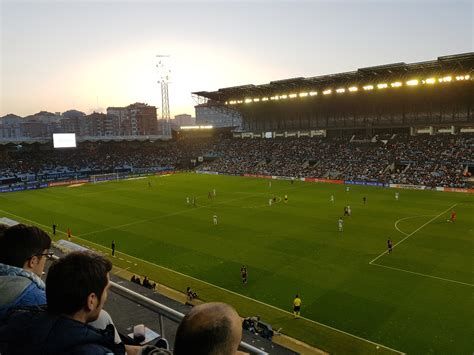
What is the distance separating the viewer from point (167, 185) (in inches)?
2618

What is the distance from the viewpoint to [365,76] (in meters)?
Result: 66.1

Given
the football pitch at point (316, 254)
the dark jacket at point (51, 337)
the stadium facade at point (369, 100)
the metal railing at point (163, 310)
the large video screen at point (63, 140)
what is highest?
the stadium facade at point (369, 100)

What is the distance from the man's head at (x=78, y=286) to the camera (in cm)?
287

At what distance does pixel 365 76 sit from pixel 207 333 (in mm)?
69970

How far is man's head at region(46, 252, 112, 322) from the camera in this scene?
2867 mm

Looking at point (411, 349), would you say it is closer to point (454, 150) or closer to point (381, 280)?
point (381, 280)

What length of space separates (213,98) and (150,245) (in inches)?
2611

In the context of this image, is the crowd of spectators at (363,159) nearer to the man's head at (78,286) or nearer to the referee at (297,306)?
the referee at (297,306)

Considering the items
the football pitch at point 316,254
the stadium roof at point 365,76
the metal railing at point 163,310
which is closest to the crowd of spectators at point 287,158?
the football pitch at point 316,254

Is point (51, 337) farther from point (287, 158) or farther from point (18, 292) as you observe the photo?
point (287, 158)

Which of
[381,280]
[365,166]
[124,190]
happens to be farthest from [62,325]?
[365,166]

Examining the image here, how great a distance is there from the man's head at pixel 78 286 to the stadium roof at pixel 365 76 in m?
60.2

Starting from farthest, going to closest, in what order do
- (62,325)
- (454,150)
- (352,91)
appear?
(352,91) → (454,150) → (62,325)

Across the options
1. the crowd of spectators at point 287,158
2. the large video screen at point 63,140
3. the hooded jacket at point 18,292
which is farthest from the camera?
the large video screen at point 63,140
